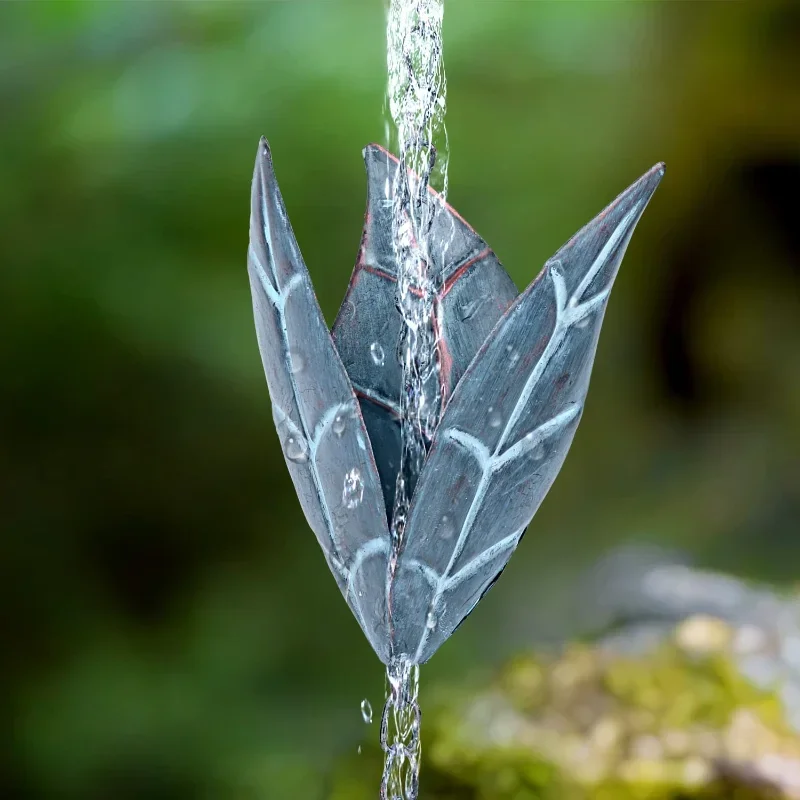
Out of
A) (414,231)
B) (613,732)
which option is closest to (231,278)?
(414,231)

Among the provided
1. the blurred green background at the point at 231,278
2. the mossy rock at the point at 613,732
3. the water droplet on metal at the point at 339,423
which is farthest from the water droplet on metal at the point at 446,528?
the mossy rock at the point at 613,732

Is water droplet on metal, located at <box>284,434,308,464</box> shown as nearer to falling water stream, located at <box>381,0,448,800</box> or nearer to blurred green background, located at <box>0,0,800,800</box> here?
falling water stream, located at <box>381,0,448,800</box>

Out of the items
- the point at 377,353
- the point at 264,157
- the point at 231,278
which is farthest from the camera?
the point at 231,278

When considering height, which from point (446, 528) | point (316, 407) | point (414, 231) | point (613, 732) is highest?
point (414, 231)

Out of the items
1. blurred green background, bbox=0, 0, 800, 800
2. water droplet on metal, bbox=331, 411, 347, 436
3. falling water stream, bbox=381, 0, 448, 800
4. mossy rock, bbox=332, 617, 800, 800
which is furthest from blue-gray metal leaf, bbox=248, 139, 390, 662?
mossy rock, bbox=332, 617, 800, 800

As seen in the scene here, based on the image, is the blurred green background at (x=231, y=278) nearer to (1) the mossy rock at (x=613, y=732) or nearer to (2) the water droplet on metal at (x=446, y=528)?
(1) the mossy rock at (x=613, y=732)

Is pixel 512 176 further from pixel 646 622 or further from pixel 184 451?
pixel 646 622

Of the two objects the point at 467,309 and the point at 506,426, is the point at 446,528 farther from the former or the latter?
the point at 467,309
